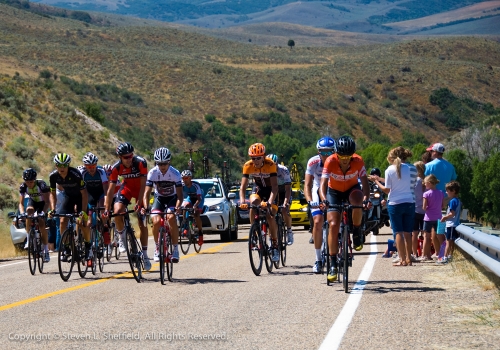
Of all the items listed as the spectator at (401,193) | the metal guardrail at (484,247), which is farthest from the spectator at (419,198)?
the metal guardrail at (484,247)

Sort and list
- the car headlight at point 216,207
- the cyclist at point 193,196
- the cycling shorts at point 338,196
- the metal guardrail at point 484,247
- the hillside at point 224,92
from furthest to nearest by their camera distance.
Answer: the hillside at point 224,92 < the car headlight at point 216,207 < the cyclist at point 193,196 < the cycling shorts at point 338,196 < the metal guardrail at point 484,247

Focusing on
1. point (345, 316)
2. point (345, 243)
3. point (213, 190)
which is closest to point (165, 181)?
point (345, 243)

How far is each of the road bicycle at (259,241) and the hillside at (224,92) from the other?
1541 inches

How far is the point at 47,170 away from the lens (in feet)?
143

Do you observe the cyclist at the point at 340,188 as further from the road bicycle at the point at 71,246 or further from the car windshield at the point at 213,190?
the car windshield at the point at 213,190

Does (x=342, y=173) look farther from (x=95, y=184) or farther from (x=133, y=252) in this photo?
(x=95, y=184)

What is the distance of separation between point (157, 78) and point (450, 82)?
41100mm

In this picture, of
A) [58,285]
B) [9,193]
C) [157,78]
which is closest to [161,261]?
[58,285]

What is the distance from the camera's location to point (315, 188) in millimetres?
14414

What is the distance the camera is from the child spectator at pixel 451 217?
15062mm

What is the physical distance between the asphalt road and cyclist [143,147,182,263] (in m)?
0.78

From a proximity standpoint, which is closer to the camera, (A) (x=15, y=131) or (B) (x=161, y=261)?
(B) (x=161, y=261)

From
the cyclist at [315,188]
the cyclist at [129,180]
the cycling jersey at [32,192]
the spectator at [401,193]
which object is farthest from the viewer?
the cycling jersey at [32,192]

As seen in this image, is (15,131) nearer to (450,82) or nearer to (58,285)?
(58,285)
